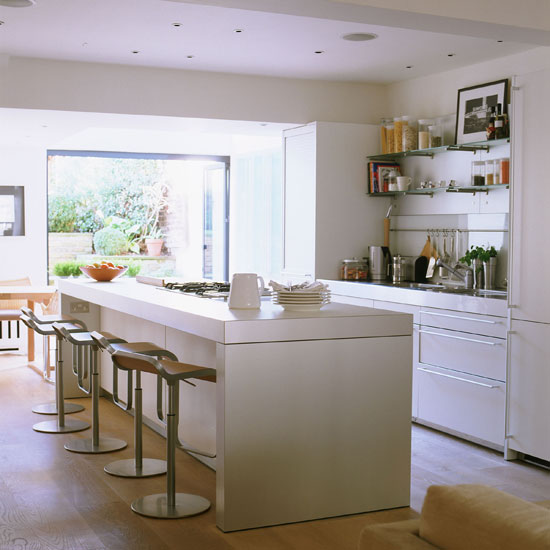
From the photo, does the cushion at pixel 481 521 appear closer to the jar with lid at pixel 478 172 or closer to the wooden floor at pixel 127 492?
the wooden floor at pixel 127 492

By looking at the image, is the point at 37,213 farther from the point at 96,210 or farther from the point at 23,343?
the point at 96,210

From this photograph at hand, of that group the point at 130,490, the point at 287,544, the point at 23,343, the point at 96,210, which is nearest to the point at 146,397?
the point at 130,490

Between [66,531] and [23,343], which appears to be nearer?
[66,531]

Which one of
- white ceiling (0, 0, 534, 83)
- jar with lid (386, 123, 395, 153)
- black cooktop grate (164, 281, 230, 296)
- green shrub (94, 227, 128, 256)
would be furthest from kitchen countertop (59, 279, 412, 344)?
green shrub (94, 227, 128, 256)

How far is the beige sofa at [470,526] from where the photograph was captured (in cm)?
147

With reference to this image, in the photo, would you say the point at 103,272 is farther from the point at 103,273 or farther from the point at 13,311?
the point at 13,311

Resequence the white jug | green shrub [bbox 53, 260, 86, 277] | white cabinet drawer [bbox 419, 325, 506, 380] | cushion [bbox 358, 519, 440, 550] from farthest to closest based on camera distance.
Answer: green shrub [bbox 53, 260, 86, 277], white cabinet drawer [bbox 419, 325, 506, 380], the white jug, cushion [bbox 358, 519, 440, 550]

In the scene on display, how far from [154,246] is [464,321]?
842 cm

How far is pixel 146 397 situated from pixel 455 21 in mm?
2963

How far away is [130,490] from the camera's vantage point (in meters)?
3.89

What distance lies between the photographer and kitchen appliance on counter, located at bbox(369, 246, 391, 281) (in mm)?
6668

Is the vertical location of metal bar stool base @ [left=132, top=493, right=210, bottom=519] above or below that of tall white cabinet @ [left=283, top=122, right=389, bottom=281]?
below

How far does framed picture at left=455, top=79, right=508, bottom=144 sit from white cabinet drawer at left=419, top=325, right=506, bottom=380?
1.53 metres

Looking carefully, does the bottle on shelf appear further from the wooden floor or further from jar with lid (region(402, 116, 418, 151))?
the wooden floor
